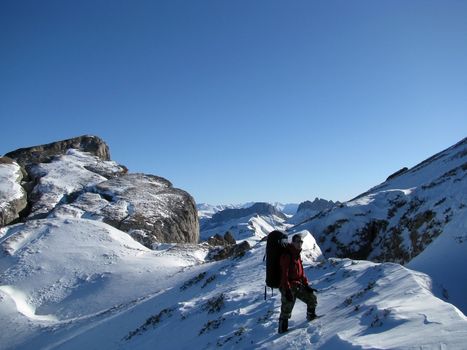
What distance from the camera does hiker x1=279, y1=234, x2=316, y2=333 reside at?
→ 10.6 metres

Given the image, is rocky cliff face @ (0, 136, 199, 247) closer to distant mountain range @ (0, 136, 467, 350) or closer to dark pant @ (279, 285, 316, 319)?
distant mountain range @ (0, 136, 467, 350)

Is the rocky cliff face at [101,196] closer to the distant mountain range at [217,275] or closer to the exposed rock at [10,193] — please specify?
the exposed rock at [10,193]

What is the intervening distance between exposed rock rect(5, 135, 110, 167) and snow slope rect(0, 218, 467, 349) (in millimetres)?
44744

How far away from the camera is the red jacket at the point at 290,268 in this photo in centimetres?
1061

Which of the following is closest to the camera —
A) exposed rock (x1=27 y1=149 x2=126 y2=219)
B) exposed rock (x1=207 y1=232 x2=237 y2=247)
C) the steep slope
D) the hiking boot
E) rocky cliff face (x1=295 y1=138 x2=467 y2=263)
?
the hiking boot

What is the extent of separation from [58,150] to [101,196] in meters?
35.2

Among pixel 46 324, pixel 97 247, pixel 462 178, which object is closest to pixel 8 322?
pixel 46 324

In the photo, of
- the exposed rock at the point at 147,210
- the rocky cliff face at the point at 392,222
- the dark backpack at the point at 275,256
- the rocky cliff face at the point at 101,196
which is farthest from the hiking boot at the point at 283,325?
the exposed rock at the point at 147,210

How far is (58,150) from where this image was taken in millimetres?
97062

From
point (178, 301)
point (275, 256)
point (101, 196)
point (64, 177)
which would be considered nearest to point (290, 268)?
point (275, 256)

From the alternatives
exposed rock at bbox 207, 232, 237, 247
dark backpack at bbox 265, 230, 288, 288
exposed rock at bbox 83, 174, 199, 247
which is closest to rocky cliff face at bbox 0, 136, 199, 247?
exposed rock at bbox 83, 174, 199, 247

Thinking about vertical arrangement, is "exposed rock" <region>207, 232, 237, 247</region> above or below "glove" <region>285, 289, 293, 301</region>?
above

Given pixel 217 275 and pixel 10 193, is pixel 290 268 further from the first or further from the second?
pixel 10 193

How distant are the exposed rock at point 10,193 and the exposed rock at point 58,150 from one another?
10818 millimetres
